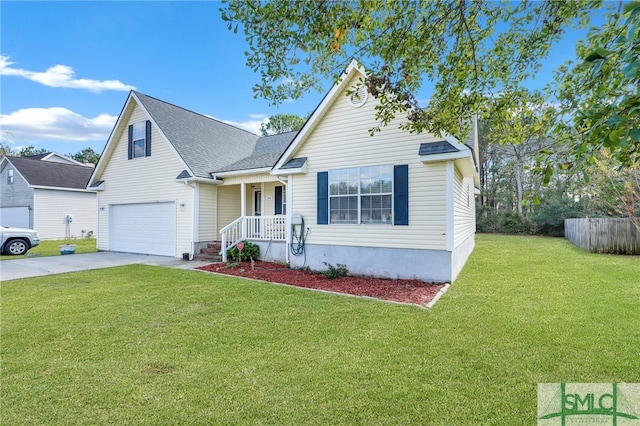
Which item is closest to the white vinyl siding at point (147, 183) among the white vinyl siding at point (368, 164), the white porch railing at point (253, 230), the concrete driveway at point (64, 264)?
the concrete driveway at point (64, 264)

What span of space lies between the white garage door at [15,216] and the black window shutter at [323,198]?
22.2 meters

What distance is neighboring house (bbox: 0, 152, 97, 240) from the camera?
20.3 m

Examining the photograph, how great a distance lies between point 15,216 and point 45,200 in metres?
2.87

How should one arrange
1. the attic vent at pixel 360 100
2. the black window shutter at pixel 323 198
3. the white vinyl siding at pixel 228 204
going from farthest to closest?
the white vinyl siding at pixel 228 204 < the black window shutter at pixel 323 198 < the attic vent at pixel 360 100

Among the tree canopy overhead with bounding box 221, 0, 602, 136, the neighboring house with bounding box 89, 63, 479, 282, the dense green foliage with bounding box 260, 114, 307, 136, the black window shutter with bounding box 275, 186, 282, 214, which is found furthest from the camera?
the dense green foliage with bounding box 260, 114, 307, 136

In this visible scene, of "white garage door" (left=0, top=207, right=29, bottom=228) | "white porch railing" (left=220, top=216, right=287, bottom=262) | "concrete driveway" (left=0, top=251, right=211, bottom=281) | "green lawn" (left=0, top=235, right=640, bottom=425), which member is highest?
"white garage door" (left=0, top=207, right=29, bottom=228)

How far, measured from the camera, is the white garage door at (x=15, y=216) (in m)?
20.5

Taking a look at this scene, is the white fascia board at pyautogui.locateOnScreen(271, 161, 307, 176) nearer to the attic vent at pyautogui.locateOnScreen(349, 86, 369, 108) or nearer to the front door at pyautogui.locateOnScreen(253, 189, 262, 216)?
the attic vent at pyautogui.locateOnScreen(349, 86, 369, 108)

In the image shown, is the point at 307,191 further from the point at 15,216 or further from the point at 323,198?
the point at 15,216

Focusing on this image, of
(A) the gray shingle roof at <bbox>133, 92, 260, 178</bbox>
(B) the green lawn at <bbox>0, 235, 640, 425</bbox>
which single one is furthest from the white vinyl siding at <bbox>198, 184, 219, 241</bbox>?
(B) the green lawn at <bbox>0, 235, 640, 425</bbox>

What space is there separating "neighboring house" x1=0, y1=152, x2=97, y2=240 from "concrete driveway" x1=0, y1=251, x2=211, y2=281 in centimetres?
1073

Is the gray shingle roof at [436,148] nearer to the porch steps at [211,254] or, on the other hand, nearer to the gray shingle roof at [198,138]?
the porch steps at [211,254]

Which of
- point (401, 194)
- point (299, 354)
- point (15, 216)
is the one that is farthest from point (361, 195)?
point (15, 216)

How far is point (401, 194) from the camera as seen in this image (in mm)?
8039
